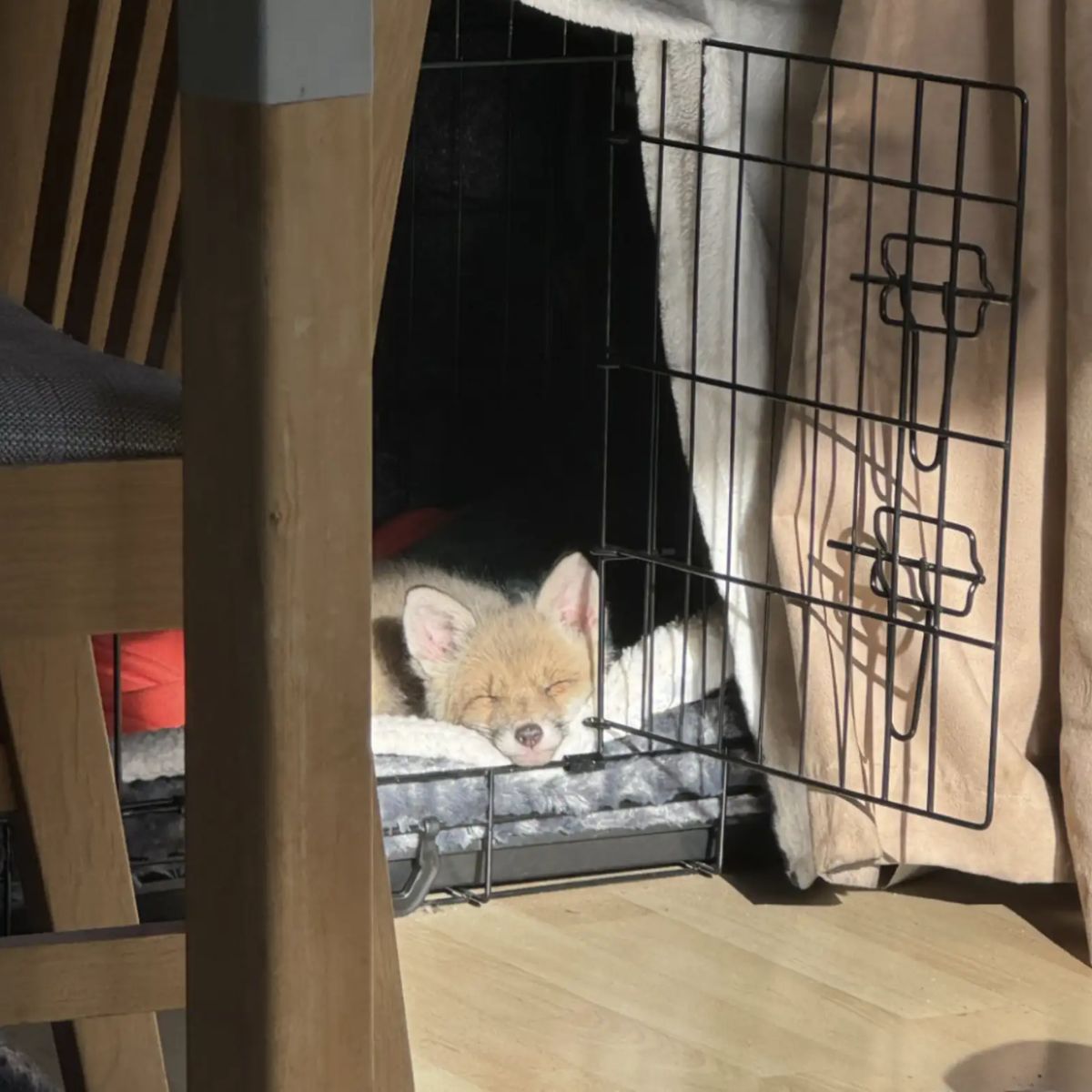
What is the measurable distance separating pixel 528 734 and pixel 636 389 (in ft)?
1.38

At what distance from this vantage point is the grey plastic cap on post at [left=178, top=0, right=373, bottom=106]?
1.94 ft

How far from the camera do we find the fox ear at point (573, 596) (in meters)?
1.96

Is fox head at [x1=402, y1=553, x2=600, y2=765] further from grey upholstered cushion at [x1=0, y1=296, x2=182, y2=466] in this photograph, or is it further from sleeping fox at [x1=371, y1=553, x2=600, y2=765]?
grey upholstered cushion at [x1=0, y1=296, x2=182, y2=466]

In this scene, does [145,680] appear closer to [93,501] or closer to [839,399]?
[839,399]

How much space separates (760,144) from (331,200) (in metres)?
1.34

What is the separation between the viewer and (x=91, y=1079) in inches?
50.9

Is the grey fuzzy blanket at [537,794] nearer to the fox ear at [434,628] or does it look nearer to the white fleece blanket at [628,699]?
the white fleece blanket at [628,699]

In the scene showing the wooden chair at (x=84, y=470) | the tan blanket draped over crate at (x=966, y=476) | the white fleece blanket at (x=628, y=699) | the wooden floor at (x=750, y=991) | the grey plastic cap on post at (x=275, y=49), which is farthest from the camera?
the white fleece blanket at (x=628, y=699)

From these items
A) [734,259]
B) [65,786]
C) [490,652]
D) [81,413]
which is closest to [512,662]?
[490,652]

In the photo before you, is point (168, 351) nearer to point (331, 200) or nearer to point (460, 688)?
point (331, 200)

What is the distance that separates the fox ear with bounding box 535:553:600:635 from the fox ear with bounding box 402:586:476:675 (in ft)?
0.30

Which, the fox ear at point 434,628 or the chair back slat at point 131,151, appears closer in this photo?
the chair back slat at point 131,151

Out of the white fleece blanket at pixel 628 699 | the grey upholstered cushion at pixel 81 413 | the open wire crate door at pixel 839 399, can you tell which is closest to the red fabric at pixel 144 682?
the white fleece blanket at pixel 628 699

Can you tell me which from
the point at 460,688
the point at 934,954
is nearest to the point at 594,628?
the point at 460,688
